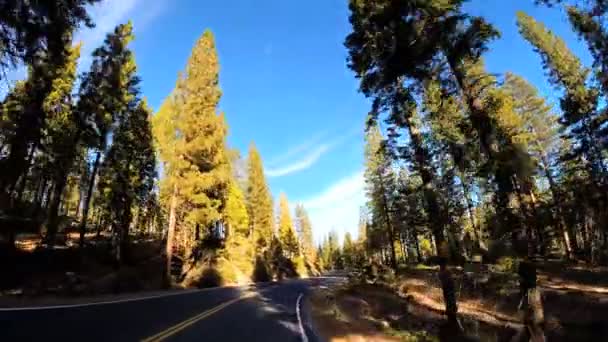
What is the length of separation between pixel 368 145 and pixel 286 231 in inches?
1971

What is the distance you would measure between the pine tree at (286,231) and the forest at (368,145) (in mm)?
44790

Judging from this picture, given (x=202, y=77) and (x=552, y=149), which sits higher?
(x=202, y=77)

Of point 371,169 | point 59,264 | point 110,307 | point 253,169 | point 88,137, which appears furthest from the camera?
→ point 253,169

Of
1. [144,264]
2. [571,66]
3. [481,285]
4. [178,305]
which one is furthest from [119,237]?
[571,66]

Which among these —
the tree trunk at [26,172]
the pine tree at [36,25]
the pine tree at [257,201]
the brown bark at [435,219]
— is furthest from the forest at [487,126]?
the pine tree at [257,201]

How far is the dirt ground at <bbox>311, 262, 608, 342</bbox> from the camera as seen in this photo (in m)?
13.3

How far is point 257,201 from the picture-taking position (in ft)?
217

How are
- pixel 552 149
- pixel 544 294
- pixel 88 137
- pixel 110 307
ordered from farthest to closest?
1. pixel 552 149
2. pixel 88 137
3. pixel 544 294
4. pixel 110 307

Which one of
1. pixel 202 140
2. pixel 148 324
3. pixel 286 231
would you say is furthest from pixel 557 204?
pixel 286 231

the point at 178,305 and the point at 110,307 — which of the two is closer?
the point at 110,307

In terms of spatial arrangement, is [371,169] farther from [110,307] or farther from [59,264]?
[110,307]

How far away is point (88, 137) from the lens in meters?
28.3

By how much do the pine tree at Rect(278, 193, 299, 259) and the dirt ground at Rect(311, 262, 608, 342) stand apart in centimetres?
6314

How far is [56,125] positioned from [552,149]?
43.8 meters
